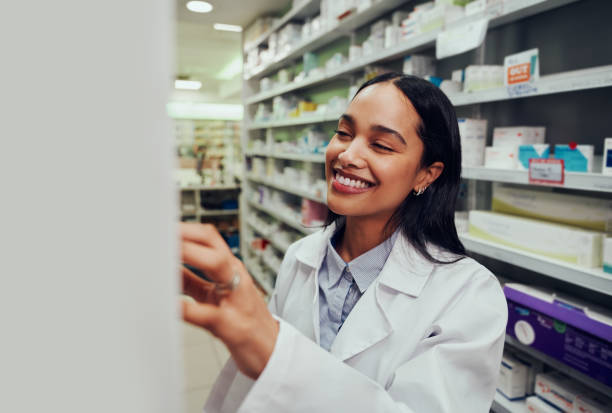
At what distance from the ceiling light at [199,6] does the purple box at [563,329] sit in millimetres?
4226

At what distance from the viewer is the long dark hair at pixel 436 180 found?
4.04ft

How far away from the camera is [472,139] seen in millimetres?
1854

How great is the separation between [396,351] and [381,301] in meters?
0.13

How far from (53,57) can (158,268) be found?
5.4 inches

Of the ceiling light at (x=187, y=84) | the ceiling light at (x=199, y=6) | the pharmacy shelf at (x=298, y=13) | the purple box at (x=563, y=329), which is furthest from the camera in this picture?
the ceiling light at (x=187, y=84)

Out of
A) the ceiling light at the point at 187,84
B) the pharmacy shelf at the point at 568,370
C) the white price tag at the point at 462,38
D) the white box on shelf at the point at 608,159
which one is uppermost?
the ceiling light at the point at 187,84

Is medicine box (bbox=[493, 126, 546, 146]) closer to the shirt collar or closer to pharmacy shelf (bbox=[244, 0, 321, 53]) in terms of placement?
the shirt collar

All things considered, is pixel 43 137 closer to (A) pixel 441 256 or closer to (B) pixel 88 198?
(B) pixel 88 198

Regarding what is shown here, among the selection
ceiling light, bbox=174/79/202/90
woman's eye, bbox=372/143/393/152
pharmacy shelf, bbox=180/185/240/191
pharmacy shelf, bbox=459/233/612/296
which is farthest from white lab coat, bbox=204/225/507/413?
ceiling light, bbox=174/79/202/90

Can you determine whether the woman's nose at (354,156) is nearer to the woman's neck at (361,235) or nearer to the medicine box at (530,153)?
the woman's neck at (361,235)

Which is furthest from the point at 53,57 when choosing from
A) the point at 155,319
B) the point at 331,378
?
the point at 331,378

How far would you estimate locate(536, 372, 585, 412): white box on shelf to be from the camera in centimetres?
161

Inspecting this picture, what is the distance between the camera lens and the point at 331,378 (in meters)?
0.64

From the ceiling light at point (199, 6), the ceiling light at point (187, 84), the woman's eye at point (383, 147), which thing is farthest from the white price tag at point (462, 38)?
the ceiling light at point (187, 84)
